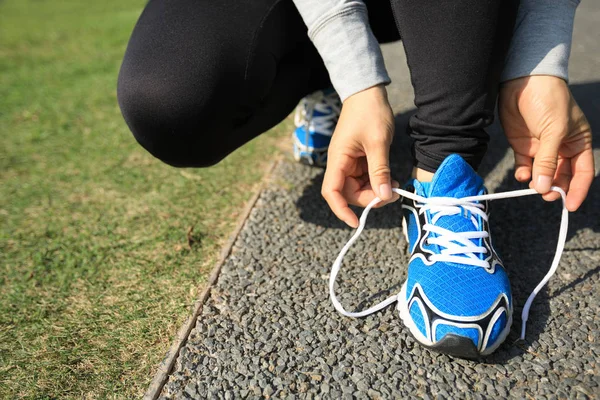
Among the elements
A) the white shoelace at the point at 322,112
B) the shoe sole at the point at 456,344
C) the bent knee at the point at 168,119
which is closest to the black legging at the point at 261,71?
the bent knee at the point at 168,119

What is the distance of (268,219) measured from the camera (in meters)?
1.62

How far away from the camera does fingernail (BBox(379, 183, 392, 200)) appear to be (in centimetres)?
117

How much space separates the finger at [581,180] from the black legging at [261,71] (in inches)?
8.8

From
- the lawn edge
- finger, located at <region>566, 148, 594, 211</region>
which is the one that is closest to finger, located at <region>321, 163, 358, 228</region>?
the lawn edge

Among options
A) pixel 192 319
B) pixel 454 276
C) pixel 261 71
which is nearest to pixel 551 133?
pixel 454 276

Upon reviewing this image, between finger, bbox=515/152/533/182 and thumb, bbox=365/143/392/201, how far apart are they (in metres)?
0.38

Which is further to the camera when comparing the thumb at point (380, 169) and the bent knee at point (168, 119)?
the bent knee at point (168, 119)

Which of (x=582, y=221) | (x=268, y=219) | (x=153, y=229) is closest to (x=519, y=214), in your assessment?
(x=582, y=221)

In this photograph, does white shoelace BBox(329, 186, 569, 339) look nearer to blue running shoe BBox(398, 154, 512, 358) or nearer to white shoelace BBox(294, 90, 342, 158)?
blue running shoe BBox(398, 154, 512, 358)

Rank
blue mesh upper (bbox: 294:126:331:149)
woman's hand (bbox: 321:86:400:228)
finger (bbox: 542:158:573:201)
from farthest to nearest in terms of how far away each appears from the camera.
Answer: blue mesh upper (bbox: 294:126:331:149), finger (bbox: 542:158:573:201), woman's hand (bbox: 321:86:400:228)

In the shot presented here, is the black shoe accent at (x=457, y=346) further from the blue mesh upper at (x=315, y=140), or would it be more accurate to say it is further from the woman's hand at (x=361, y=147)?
the blue mesh upper at (x=315, y=140)

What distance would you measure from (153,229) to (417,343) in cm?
90

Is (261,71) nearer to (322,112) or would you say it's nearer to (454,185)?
(322,112)

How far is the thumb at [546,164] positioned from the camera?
117 cm
